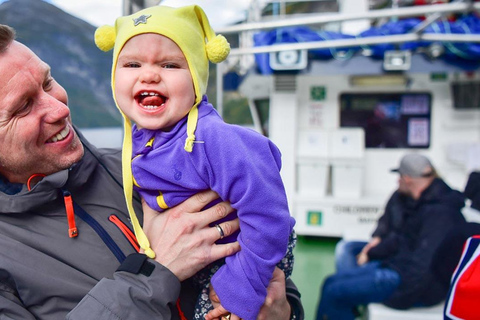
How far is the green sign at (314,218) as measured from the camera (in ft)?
16.5

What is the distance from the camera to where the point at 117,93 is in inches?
43.9

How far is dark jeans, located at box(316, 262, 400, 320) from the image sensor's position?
2.82m

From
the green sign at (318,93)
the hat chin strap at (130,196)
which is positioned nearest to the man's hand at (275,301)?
the hat chin strap at (130,196)

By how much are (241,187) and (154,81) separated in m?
0.35

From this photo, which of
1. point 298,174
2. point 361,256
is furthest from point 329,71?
point 361,256

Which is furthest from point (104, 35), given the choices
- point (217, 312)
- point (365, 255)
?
point (365, 255)

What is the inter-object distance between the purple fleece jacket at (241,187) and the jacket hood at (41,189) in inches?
8.8

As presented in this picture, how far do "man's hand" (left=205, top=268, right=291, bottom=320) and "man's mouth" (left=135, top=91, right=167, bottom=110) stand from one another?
512 mm

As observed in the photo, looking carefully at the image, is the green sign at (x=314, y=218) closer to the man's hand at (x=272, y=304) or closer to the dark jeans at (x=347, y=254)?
the dark jeans at (x=347, y=254)

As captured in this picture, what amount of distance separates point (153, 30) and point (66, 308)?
719mm

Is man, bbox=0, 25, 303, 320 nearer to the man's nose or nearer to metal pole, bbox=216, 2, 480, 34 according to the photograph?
the man's nose

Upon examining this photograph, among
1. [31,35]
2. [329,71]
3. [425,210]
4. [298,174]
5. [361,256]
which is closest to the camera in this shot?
[31,35]

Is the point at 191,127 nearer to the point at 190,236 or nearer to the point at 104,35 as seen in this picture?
the point at 190,236

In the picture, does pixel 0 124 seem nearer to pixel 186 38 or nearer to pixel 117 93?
pixel 117 93
